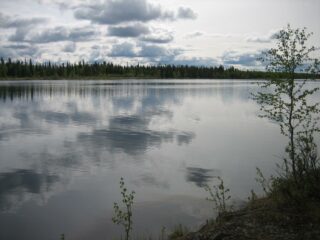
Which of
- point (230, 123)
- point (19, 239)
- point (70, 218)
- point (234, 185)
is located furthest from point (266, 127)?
point (19, 239)

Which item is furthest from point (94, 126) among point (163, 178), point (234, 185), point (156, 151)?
point (234, 185)

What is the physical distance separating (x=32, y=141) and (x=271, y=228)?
697 inches

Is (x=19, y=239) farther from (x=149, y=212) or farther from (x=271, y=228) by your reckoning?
(x=271, y=228)

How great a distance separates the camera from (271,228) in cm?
731

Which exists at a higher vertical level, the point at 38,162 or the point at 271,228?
the point at 271,228

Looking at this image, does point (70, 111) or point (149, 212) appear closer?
point (149, 212)

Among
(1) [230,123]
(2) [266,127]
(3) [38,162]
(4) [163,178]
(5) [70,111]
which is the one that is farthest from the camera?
(5) [70,111]

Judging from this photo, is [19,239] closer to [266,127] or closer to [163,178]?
[163,178]

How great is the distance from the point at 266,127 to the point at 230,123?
3.65 meters

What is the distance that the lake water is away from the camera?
35.6 ft

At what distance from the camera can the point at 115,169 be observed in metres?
16.1

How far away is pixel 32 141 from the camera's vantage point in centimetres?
2225

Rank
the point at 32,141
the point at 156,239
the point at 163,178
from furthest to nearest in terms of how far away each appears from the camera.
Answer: the point at 32,141
the point at 163,178
the point at 156,239

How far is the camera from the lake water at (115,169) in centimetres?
1084
